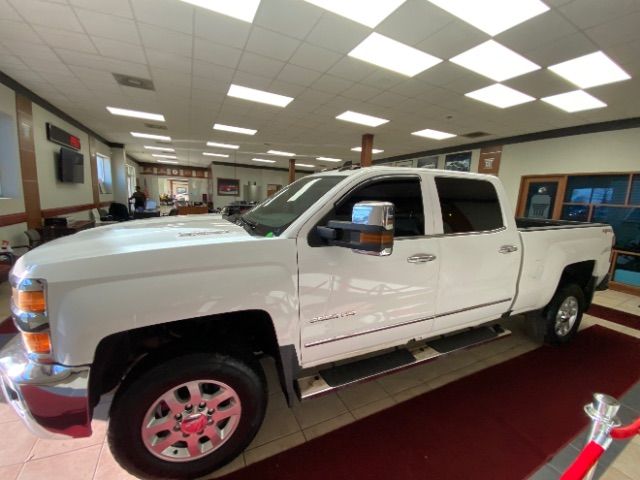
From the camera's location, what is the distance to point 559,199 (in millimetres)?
7332

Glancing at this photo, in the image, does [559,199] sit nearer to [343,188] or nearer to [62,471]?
[343,188]

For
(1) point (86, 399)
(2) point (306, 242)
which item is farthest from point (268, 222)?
(1) point (86, 399)

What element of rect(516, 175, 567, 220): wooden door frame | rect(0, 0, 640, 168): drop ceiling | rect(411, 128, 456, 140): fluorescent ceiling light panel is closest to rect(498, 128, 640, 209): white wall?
rect(516, 175, 567, 220): wooden door frame

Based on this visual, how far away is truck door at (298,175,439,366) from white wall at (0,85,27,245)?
6671 millimetres

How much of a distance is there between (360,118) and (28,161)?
723 centimetres

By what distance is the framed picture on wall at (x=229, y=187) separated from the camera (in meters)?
17.7

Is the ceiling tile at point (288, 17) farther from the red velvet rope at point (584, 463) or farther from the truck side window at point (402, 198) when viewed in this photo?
the red velvet rope at point (584, 463)

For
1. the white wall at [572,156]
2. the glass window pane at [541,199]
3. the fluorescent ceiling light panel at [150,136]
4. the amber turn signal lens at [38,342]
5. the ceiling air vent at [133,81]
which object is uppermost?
the ceiling air vent at [133,81]

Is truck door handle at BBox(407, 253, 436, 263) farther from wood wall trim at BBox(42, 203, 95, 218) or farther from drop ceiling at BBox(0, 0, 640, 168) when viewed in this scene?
wood wall trim at BBox(42, 203, 95, 218)

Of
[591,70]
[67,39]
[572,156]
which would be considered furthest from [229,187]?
[591,70]

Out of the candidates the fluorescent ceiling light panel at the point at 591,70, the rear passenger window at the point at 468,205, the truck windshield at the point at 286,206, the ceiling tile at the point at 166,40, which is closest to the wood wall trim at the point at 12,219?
the ceiling tile at the point at 166,40

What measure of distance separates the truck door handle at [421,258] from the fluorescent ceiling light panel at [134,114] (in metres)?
8.15

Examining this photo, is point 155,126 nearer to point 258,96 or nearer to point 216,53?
point 258,96

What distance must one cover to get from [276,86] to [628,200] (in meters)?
7.75
